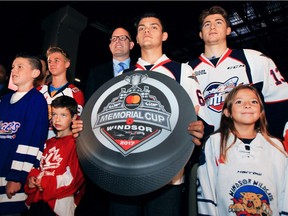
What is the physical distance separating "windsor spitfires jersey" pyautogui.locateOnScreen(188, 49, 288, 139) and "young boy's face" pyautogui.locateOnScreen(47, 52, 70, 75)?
1176 mm

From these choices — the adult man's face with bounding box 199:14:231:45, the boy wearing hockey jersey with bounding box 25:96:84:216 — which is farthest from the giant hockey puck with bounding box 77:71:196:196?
the adult man's face with bounding box 199:14:231:45

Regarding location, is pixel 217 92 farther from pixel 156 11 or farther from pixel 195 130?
pixel 156 11

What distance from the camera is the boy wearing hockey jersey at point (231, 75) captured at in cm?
166

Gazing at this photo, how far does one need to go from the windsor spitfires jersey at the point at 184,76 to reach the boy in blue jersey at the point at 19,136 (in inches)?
30.9

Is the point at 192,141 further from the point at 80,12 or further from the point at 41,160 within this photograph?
the point at 80,12

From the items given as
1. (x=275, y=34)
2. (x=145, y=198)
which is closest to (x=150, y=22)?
(x=145, y=198)

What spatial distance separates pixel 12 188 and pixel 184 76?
48.5 inches

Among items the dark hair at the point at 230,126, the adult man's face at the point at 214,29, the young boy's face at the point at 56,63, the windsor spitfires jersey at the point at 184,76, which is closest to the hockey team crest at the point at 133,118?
the windsor spitfires jersey at the point at 184,76

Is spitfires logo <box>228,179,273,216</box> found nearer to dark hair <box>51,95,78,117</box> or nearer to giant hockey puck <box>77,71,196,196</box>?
giant hockey puck <box>77,71,196,196</box>

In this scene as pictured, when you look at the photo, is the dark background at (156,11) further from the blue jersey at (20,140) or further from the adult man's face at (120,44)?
the blue jersey at (20,140)

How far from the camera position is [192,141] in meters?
1.14

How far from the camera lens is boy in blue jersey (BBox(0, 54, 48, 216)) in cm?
159

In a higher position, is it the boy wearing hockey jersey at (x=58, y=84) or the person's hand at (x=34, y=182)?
the boy wearing hockey jersey at (x=58, y=84)

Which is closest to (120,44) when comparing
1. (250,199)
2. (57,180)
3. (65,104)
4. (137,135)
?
(65,104)
